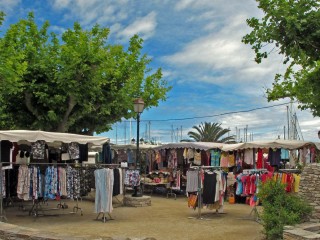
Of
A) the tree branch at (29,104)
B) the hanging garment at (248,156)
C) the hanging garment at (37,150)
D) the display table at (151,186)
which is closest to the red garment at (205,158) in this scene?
the display table at (151,186)

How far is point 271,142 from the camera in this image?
48.1 feet

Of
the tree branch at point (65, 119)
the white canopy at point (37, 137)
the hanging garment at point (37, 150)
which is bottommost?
the hanging garment at point (37, 150)

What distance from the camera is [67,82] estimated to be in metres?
16.2

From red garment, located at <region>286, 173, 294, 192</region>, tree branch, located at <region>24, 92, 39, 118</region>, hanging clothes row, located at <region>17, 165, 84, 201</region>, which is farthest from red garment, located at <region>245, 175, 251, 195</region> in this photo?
tree branch, located at <region>24, 92, 39, 118</region>

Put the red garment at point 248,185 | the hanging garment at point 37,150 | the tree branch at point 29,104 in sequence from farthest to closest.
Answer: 1. the tree branch at point 29,104
2. the red garment at point 248,185
3. the hanging garment at point 37,150

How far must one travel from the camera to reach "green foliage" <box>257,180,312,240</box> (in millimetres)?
8172

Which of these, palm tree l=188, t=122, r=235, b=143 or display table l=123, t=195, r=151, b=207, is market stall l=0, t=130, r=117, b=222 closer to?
display table l=123, t=195, r=151, b=207

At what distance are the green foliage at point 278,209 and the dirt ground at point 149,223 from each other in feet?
2.00

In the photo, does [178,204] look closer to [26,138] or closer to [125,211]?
[125,211]

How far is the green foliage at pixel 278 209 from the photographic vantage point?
8172 mm

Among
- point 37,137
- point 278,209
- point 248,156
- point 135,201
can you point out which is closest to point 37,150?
point 37,137

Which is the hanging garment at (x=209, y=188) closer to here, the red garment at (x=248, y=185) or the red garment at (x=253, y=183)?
the red garment at (x=253, y=183)

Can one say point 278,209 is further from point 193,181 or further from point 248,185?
point 248,185

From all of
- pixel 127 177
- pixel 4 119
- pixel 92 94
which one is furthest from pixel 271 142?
pixel 4 119
